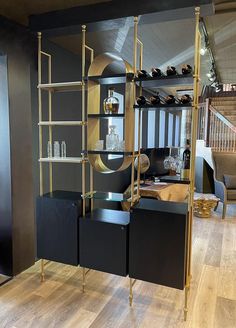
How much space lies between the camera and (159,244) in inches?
81.9

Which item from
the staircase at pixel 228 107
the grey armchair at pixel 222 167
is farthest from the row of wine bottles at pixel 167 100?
the staircase at pixel 228 107

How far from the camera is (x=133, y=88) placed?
2.27 m

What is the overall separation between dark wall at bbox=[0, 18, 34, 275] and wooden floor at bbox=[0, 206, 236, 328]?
0.33 metres

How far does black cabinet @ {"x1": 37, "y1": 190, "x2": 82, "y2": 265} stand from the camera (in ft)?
7.91

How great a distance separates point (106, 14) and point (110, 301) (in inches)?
94.1

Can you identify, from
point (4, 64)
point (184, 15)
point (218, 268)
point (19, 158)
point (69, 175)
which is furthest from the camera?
point (69, 175)

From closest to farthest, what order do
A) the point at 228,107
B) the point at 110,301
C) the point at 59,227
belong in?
the point at 110,301, the point at 59,227, the point at 228,107

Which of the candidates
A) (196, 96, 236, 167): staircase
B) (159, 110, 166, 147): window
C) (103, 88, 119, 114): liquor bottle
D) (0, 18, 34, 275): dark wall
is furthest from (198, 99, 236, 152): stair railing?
(0, 18, 34, 275): dark wall

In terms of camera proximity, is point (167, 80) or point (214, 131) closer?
point (167, 80)

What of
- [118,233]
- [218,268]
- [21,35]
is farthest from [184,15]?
[218,268]

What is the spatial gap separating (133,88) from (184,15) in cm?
65

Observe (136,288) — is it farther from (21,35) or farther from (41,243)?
(21,35)

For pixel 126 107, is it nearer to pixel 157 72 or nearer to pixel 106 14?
pixel 157 72

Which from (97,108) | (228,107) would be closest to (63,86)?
(97,108)
